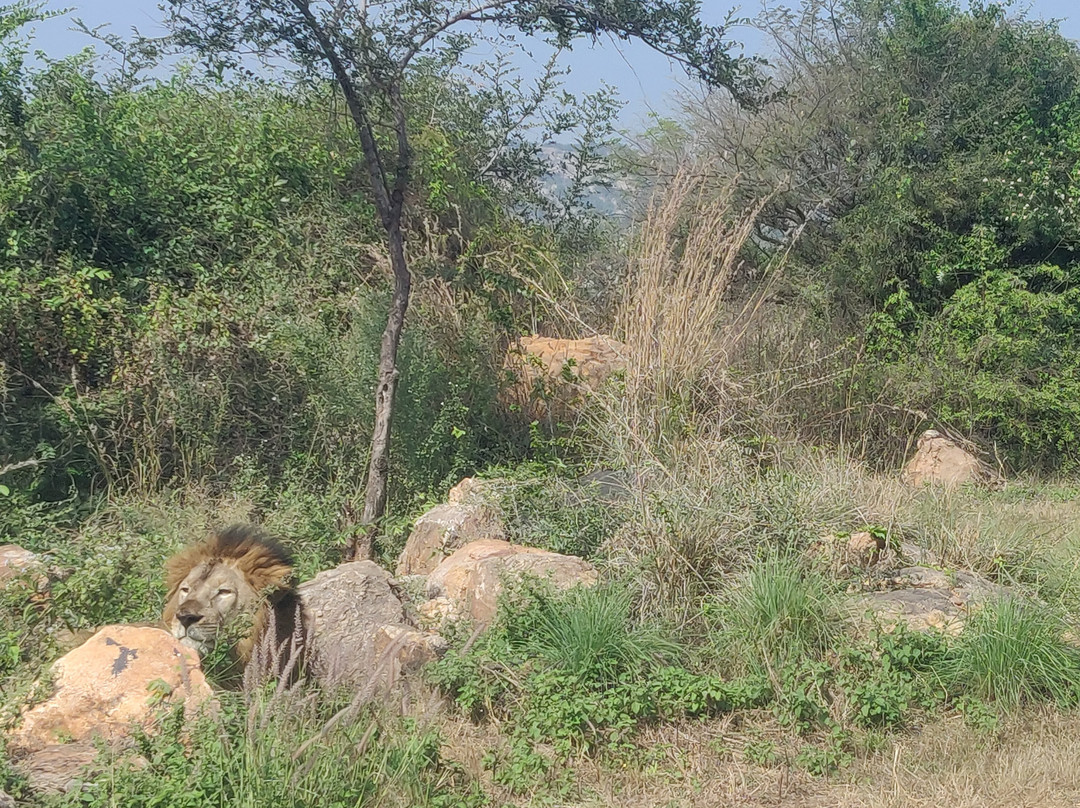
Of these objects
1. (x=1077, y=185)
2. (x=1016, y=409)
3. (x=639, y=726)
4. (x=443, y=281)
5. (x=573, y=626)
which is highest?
(x=1077, y=185)

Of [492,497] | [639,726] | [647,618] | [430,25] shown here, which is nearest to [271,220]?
[430,25]

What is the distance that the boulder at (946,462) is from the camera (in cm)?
833

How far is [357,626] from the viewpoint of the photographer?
4.46 metres

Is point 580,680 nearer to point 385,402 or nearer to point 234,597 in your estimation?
point 234,597

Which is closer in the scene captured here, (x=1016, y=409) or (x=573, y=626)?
(x=573, y=626)

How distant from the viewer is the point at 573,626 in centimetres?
425

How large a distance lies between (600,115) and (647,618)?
7270mm

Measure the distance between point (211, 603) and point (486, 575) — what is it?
1428mm

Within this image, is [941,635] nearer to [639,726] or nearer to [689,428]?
[639,726]

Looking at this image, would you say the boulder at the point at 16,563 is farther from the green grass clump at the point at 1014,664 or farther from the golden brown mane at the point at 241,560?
the green grass clump at the point at 1014,664

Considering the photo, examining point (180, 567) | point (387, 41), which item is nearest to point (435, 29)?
point (387, 41)

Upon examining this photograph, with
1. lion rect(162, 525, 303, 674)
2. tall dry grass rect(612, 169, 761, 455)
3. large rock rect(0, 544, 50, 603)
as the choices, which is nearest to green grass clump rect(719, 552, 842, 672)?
tall dry grass rect(612, 169, 761, 455)

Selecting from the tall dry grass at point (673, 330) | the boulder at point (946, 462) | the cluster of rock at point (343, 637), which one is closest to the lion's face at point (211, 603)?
the cluster of rock at point (343, 637)

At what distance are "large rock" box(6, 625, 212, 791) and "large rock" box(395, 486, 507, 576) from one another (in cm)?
229
